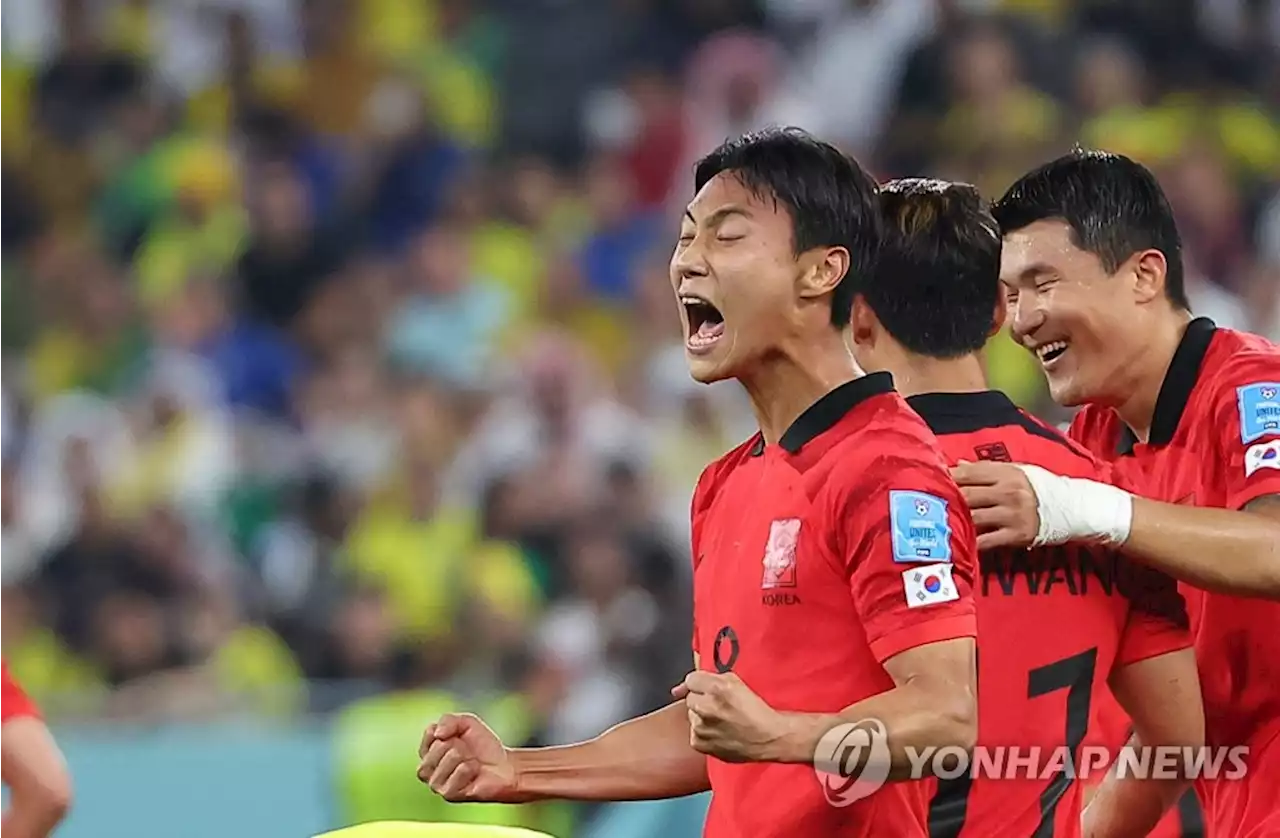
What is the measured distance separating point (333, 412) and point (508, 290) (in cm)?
102

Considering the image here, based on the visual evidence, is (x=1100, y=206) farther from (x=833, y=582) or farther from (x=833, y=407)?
(x=833, y=582)

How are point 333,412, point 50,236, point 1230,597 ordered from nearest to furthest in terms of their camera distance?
point 1230,597 < point 333,412 < point 50,236

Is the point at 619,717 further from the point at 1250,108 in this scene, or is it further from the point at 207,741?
the point at 1250,108

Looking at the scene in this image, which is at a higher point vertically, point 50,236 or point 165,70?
point 165,70

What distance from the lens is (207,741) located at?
25.8 feet

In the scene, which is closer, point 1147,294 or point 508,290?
point 1147,294

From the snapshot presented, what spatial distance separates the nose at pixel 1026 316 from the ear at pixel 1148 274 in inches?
7.0

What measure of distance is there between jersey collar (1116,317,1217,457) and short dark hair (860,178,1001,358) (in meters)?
0.55

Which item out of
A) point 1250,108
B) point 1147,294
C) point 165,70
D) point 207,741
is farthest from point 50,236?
point 1147,294

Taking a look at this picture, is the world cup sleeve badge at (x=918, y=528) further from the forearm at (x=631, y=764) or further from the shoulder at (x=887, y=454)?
the forearm at (x=631, y=764)

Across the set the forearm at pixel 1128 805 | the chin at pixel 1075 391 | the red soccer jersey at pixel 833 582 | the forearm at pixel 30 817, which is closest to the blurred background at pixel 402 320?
the forearm at pixel 30 817

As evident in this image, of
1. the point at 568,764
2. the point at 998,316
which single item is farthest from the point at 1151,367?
the point at 568,764

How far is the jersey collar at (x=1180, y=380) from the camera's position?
3.94 m

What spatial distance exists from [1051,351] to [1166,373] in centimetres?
21
